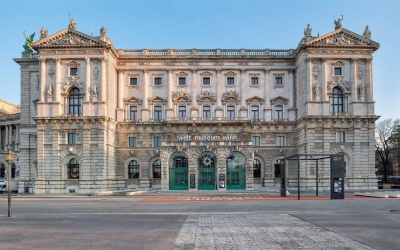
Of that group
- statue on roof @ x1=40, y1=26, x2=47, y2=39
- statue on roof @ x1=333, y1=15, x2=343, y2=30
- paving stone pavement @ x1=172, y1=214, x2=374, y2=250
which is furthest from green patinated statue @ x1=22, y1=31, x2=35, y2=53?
paving stone pavement @ x1=172, y1=214, x2=374, y2=250

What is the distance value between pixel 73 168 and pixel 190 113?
66.4ft

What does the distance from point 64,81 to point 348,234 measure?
54802 mm

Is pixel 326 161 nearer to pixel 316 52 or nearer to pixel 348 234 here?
pixel 316 52

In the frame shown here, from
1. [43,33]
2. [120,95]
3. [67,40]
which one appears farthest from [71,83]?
[43,33]

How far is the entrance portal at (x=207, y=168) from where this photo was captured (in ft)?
218

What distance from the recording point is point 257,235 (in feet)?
59.3

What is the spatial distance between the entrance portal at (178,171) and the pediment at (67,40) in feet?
67.8

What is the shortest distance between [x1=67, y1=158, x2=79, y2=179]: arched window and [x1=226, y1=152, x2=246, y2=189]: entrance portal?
2264 centimetres

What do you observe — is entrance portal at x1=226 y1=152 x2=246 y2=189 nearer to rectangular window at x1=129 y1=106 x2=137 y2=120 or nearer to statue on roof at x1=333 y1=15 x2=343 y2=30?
rectangular window at x1=129 y1=106 x2=137 y2=120

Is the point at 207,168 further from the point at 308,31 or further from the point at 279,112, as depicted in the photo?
the point at 308,31

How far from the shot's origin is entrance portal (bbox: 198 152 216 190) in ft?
218

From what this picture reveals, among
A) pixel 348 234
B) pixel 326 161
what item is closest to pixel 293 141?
pixel 326 161

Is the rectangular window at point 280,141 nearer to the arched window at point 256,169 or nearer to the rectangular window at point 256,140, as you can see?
the rectangular window at point 256,140

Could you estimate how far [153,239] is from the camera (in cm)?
1752
